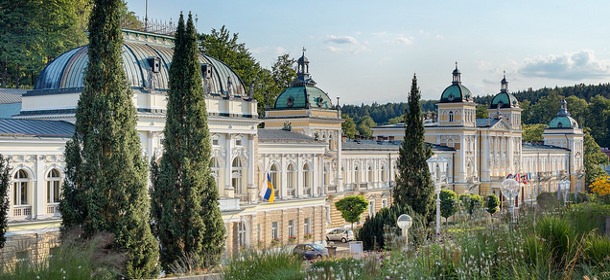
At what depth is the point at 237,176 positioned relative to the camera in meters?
38.5

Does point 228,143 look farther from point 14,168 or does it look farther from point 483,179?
point 483,179

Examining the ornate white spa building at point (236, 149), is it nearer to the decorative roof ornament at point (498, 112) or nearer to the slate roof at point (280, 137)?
the slate roof at point (280, 137)

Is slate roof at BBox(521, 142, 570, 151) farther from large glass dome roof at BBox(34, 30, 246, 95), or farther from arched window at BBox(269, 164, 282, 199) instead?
large glass dome roof at BBox(34, 30, 246, 95)

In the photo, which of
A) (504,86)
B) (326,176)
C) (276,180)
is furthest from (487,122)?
(276,180)

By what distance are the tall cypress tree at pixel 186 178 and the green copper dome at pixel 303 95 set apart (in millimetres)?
24546

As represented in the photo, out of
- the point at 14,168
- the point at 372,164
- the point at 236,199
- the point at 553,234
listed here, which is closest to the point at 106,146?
the point at 14,168

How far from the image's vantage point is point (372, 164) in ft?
194

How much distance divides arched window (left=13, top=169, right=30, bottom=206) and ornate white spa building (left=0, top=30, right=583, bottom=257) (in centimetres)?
4

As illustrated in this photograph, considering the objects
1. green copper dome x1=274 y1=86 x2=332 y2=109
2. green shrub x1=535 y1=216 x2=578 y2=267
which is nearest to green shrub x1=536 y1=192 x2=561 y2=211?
green shrub x1=535 y1=216 x2=578 y2=267

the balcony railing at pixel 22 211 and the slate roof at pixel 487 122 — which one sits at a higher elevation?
the slate roof at pixel 487 122

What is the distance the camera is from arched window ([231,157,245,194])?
3822cm

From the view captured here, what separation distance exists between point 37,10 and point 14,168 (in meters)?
24.4

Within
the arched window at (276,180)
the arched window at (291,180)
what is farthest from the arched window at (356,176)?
the arched window at (276,180)

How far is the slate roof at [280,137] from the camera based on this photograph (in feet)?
135
